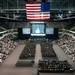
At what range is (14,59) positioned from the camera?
30156 mm

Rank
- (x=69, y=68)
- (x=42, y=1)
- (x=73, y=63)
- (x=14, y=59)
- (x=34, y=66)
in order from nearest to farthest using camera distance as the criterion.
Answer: (x=69, y=68), (x=34, y=66), (x=73, y=63), (x=14, y=59), (x=42, y=1)

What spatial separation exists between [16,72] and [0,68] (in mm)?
2211

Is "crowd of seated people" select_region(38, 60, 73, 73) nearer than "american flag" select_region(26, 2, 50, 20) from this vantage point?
Yes

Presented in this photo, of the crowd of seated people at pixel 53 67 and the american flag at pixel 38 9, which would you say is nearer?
the crowd of seated people at pixel 53 67

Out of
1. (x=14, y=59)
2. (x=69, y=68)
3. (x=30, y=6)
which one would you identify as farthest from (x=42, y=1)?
(x=69, y=68)

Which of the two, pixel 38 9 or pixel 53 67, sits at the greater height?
pixel 38 9

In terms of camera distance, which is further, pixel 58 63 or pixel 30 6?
pixel 30 6

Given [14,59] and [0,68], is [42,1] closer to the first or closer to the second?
[14,59]

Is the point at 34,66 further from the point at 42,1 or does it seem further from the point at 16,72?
the point at 42,1

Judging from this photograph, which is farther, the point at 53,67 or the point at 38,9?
the point at 38,9

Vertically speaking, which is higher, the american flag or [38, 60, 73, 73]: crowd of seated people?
the american flag

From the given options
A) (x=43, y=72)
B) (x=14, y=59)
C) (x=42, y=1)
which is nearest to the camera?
(x=43, y=72)

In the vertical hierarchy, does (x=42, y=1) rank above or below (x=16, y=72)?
above

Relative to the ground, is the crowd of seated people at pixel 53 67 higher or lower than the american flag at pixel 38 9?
lower
